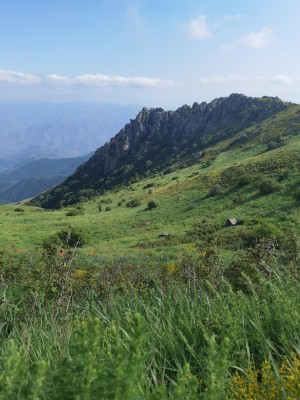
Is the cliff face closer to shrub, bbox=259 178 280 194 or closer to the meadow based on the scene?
shrub, bbox=259 178 280 194

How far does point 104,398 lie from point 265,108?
13494cm

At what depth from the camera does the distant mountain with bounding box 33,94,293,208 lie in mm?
125500

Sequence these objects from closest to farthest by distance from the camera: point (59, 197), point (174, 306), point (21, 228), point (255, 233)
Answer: point (174, 306) → point (255, 233) → point (21, 228) → point (59, 197)

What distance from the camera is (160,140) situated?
158250 millimetres

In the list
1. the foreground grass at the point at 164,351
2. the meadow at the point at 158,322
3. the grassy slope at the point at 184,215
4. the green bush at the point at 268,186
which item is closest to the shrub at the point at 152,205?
the grassy slope at the point at 184,215

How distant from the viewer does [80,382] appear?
1.98 m

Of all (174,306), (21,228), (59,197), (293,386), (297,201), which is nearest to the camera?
(293,386)

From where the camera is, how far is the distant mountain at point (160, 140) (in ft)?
412

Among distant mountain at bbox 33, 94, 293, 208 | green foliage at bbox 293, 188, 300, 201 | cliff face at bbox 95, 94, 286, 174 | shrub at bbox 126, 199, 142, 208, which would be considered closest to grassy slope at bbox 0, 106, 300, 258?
green foliage at bbox 293, 188, 300, 201

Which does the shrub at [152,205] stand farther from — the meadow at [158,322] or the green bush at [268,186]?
the meadow at [158,322]

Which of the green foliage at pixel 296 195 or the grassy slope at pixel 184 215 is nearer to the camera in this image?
the grassy slope at pixel 184 215

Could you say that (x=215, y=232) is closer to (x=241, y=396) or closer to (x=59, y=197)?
(x=241, y=396)

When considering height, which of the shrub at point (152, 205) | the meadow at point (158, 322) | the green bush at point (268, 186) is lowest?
the shrub at point (152, 205)

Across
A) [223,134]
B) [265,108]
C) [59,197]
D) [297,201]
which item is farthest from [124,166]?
[297,201]
